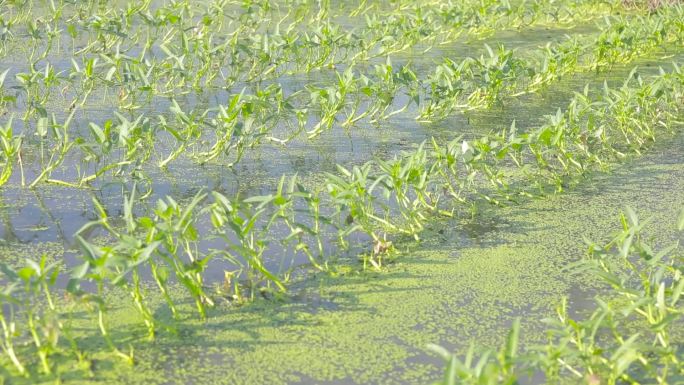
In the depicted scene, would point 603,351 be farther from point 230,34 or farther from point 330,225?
point 230,34

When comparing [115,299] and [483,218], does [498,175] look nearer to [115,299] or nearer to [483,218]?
[483,218]

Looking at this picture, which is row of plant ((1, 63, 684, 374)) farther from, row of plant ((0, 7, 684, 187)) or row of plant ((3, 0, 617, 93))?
row of plant ((3, 0, 617, 93))

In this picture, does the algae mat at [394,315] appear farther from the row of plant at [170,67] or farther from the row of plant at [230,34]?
the row of plant at [230,34]

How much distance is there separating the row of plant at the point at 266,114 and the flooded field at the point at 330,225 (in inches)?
0.6

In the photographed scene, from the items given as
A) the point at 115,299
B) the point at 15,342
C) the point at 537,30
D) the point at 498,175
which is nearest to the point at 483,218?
the point at 498,175

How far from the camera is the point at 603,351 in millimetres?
2080

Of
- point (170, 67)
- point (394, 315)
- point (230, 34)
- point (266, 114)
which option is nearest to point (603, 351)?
point (394, 315)

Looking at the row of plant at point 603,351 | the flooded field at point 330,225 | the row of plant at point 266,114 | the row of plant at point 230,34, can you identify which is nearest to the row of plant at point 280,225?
the flooded field at point 330,225

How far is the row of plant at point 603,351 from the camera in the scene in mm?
1790

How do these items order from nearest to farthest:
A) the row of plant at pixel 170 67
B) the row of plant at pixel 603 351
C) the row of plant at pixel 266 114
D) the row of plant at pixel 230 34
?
the row of plant at pixel 603 351
the row of plant at pixel 266 114
the row of plant at pixel 170 67
the row of plant at pixel 230 34

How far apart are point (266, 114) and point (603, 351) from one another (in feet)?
6.61

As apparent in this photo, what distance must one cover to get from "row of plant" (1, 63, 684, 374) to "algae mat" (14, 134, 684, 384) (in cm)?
6

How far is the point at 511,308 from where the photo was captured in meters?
2.44

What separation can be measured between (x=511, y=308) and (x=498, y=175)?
0.89 meters
